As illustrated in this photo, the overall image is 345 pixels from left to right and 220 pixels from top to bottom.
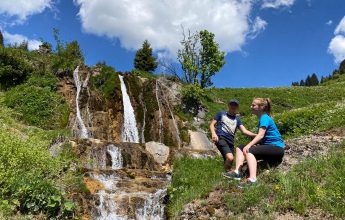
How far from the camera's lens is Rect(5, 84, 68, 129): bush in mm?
25031

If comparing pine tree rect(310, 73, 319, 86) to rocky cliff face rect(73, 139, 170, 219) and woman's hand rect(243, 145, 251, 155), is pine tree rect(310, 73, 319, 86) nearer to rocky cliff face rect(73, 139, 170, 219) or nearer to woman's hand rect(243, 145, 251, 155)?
rocky cliff face rect(73, 139, 170, 219)

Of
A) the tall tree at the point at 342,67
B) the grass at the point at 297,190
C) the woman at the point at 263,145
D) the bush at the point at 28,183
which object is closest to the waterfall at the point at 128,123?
the bush at the point at 28,183

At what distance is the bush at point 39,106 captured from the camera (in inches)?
985

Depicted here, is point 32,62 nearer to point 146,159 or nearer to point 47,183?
point 146,159

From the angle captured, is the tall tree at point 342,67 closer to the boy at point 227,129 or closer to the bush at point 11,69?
the bush at point 11,69

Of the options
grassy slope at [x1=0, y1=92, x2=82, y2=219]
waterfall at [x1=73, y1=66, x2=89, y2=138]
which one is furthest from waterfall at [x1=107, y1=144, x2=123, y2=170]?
grassy slope at [x1=0, y1=92, x2=82, y2=219]

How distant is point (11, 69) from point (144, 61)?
2566 cm

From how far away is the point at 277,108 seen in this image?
40.6 meters

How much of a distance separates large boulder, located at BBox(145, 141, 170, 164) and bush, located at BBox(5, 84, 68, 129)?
279 inches

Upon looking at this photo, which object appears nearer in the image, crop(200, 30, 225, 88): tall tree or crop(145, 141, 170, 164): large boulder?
crop(145, 141, 170, 164): large boulder

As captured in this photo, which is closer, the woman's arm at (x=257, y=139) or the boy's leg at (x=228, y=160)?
the woman's arm at (x=257, y=139)

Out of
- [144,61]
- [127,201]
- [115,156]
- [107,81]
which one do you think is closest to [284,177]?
[127,201]

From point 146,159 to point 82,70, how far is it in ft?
39.0

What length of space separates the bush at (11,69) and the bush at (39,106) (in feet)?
7.18
